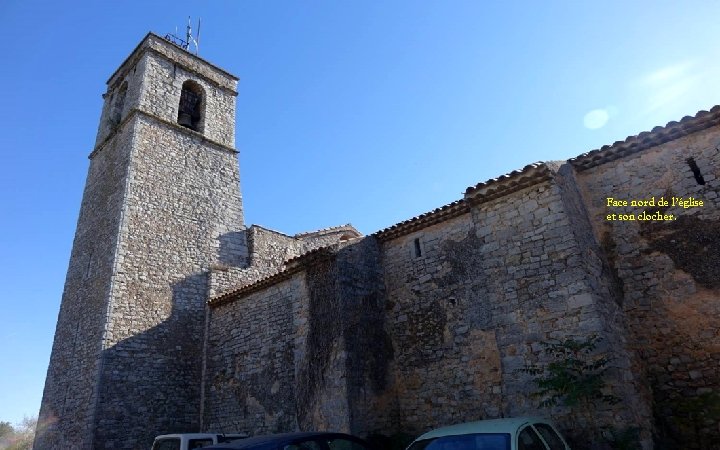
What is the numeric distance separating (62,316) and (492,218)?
1297cm

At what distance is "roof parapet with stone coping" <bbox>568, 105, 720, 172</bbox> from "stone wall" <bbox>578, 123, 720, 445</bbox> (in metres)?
0.12

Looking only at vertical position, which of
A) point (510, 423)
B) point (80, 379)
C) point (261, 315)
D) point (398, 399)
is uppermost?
point (261, 315)

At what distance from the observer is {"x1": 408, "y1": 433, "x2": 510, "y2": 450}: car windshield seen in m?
4.74

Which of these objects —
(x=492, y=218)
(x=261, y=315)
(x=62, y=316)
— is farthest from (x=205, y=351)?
(x=492, y=218)

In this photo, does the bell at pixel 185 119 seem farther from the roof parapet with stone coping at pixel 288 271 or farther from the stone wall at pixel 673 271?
the stone wall at pixel 673 271

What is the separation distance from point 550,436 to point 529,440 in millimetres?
862

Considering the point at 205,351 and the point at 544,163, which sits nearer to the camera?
the point at 544,163

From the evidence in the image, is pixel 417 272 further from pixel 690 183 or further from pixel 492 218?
pixel 690 183

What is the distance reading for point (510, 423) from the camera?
5164mm

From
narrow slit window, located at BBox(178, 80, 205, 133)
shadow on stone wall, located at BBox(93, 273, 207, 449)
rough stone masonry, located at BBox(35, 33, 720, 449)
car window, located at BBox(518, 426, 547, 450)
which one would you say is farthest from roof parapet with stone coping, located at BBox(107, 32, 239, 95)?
car window, located at BBox(518, 426, 547, 450)

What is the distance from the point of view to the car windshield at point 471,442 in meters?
4.74

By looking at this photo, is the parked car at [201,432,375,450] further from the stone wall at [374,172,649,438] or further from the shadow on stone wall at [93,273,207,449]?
the shadow on stone wall at [93,273,207,449]

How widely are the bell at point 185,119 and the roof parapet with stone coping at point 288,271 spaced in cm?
660

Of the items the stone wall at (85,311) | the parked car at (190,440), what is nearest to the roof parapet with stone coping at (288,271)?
the stone wall at (85,311)
